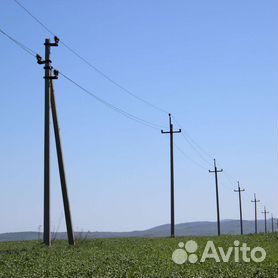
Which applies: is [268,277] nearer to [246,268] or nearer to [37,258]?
[246,268]

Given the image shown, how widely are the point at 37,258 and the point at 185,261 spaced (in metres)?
4.65

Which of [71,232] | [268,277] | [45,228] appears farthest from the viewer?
[71,232]

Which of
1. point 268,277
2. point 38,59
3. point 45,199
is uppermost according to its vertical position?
point 38,59

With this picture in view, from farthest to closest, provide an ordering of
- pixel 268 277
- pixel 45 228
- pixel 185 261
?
1. pixel 45 228
2. pixel 185 261
3. pixel 268 277

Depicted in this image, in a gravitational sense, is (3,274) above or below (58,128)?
below

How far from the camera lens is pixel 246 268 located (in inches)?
632

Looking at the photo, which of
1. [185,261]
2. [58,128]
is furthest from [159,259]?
[58,128]

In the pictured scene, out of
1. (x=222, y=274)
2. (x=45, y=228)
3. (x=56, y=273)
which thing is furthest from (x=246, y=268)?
(x=45, y=228)

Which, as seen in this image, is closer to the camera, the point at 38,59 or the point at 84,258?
the point at 84,258

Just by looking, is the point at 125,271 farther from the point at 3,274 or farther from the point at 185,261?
the point at 185,261

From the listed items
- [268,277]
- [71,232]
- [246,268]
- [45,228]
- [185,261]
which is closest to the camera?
[268,277]

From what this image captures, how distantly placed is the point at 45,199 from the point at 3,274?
10818 mm

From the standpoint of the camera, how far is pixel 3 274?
48.4 feet

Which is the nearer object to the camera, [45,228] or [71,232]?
[45,228]
